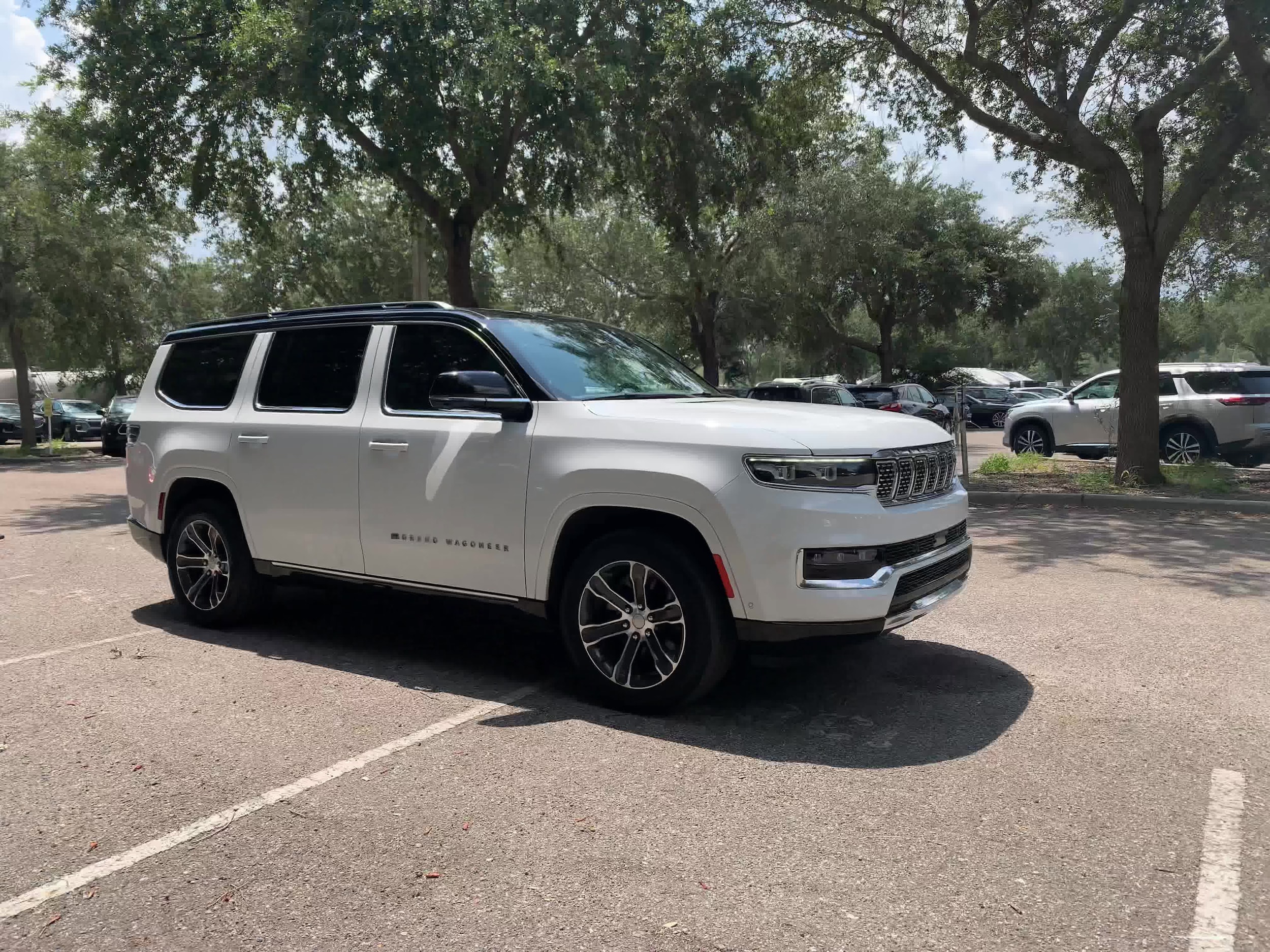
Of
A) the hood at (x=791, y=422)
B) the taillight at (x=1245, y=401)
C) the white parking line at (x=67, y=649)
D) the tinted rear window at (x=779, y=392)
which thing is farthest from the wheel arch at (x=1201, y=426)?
the white parking line at (x=67, y=649)

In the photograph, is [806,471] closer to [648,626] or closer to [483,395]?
[648,626]

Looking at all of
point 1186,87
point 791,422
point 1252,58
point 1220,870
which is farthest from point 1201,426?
point 1220,870

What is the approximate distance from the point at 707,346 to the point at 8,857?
1274 inches

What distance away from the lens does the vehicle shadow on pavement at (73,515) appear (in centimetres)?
1185

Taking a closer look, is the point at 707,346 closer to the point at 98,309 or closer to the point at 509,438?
the point at 98,309

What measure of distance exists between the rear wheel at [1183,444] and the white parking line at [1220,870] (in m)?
13.6

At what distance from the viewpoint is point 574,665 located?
4.83 m

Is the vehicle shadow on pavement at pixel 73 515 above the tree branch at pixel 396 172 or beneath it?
beneath

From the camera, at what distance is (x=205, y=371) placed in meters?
6.61

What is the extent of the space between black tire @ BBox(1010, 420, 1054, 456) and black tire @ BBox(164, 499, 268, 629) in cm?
1539

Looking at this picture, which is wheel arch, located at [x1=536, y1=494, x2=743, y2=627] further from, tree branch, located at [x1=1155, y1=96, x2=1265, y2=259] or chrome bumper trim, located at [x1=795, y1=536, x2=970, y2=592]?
tree branch, located at [x1=1155, y1=96, x2=1265, y2=259]

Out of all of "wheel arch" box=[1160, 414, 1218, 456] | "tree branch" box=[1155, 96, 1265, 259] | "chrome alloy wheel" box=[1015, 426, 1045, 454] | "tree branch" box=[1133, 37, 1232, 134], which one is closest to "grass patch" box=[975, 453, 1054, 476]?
"wheel arch" box=[1160, 414, 1218, 456]

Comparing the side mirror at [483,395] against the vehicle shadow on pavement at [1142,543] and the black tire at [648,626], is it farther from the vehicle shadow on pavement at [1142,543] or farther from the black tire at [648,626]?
the vehicle shadow on pavement at [1142,543]

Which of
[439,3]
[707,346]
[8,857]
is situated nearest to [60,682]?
[8,857]
